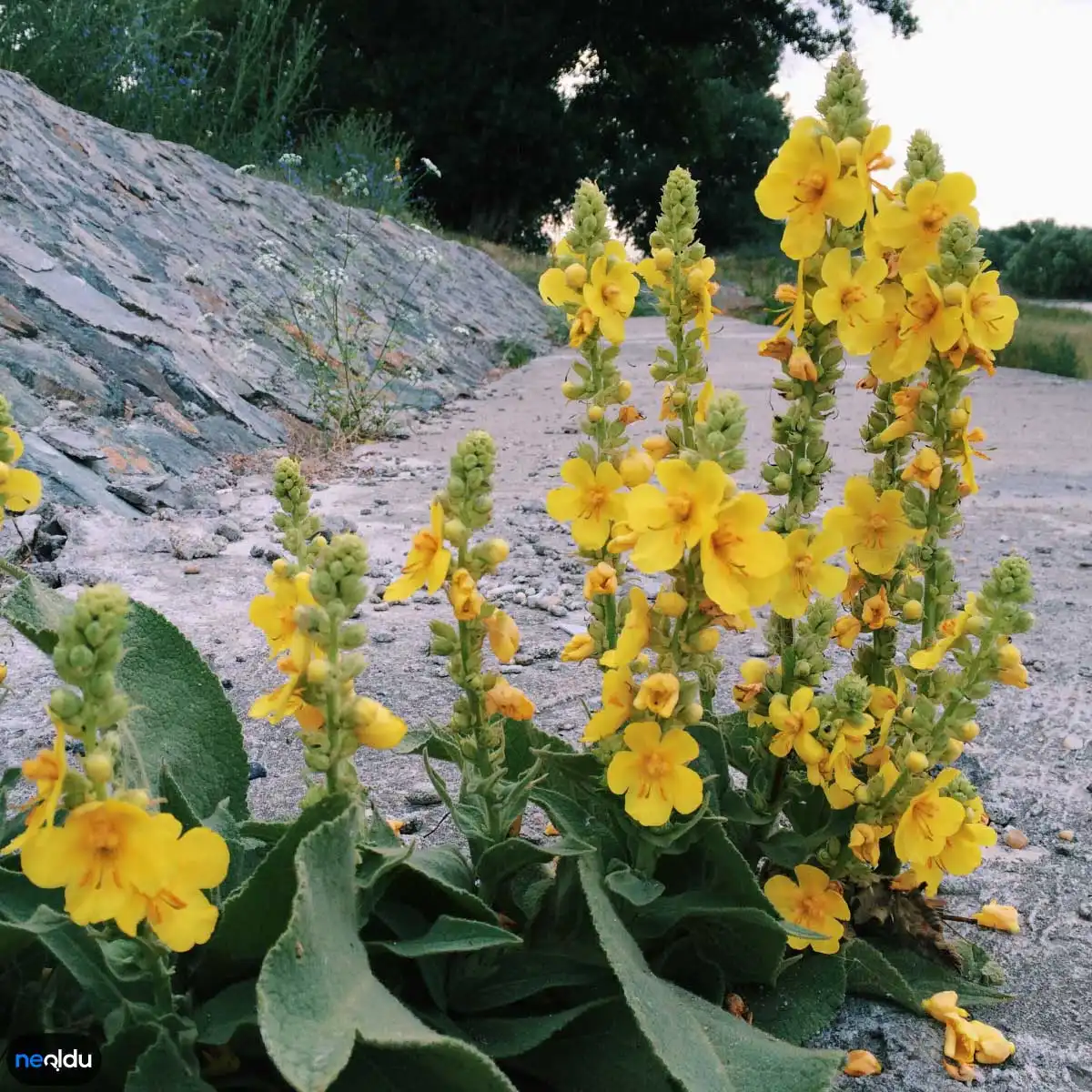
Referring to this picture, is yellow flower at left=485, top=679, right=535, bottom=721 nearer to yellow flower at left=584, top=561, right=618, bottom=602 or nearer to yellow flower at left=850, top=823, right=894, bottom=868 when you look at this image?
yellow flower at left=584, top=561, right=618, bottom=602

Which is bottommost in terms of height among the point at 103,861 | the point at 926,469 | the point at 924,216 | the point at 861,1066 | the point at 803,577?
the point at 861,1066

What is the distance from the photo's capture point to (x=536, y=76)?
18.6m

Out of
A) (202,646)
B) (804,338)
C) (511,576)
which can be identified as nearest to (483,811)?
(804,338)

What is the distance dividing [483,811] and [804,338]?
66 cm

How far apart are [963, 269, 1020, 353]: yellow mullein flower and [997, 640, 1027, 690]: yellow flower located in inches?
13.8

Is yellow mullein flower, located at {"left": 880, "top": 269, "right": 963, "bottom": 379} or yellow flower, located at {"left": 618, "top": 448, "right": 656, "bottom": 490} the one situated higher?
yellow mullein flower, located at {"left": 880, "top": 269, "right": 963, "bottom": 379}

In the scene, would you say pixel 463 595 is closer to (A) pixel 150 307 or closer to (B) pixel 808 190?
A: (B) pixel 808 190

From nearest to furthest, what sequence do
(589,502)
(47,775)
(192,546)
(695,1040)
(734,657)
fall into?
(47,775)
(695,1040)
(589,502)
(734,657)
(192,546)

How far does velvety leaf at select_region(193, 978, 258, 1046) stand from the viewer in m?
0.98

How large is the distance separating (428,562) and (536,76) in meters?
19.2

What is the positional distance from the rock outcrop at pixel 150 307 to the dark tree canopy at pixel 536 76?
32.4ft

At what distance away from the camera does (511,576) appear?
3455mm

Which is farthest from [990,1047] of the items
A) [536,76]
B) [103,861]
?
[536,76]

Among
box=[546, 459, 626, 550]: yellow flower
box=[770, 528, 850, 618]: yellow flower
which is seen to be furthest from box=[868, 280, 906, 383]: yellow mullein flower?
box=[546, 459, 626, 550]: yellow flower
